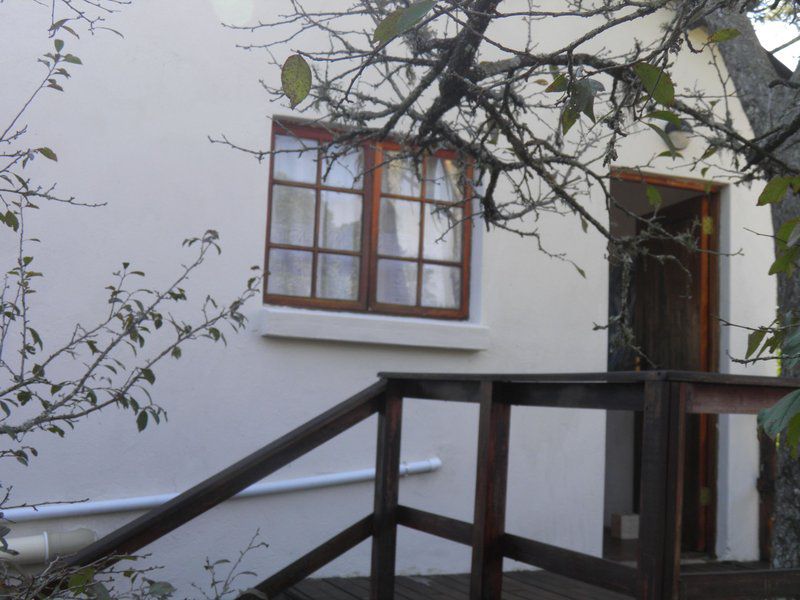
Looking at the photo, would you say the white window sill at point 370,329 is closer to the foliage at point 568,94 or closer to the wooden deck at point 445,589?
the foliage at point 568,94

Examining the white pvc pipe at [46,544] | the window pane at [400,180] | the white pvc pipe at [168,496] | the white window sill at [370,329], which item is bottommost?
the white pvc pipe at [46,544]

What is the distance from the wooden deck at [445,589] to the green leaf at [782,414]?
3.36 metres

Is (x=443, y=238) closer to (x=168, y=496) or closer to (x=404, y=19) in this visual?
(x=168, y=496)

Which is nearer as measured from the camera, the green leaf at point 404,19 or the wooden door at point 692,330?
the green leaf at point 404,19

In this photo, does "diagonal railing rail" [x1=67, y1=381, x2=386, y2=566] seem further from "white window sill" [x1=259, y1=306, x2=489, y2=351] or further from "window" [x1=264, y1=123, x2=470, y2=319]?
"window" [x1=264, y1=123, x2=470, y2=319]

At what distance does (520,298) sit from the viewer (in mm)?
6137

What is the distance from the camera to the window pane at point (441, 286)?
607cm

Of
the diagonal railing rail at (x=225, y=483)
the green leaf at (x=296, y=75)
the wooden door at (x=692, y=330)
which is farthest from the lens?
the wooden door at (x=692, y=330)

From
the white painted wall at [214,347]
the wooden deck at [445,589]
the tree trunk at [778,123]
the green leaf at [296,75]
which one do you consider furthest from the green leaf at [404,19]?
the white painted wall at [214,347]

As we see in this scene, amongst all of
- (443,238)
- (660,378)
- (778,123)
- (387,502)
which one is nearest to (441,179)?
(443,238)

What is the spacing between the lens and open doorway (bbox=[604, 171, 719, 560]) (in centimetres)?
682

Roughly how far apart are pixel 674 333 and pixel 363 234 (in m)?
2.81

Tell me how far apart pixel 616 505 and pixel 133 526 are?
16.8ft

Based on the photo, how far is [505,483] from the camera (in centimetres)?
381
